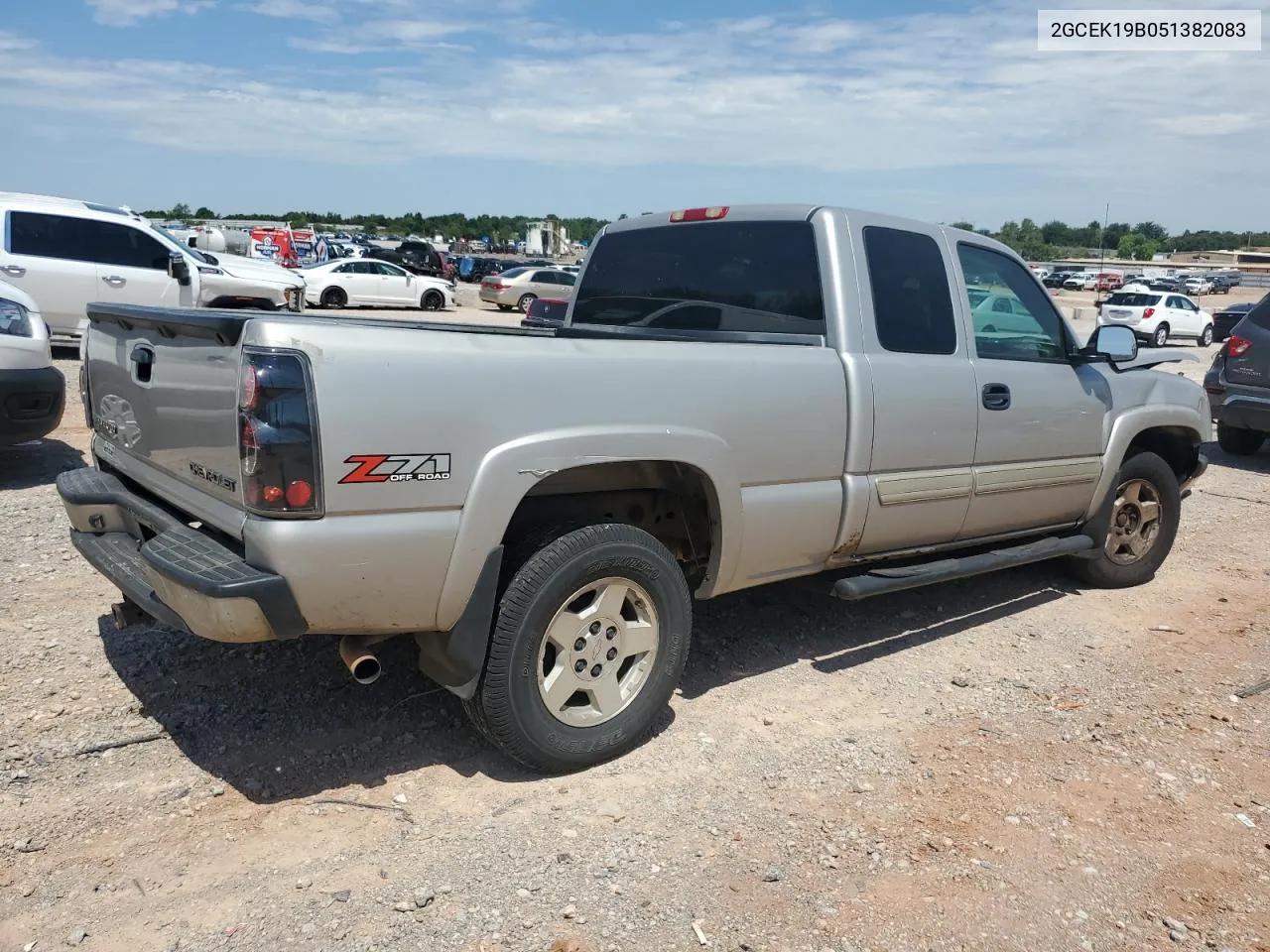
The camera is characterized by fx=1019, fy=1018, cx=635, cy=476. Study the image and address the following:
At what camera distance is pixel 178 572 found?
9.35 feet

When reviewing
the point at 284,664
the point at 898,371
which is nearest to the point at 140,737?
the point at 284,664

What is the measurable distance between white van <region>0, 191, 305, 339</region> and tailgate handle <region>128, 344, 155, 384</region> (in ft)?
27.2

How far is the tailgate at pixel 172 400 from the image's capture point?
292cm

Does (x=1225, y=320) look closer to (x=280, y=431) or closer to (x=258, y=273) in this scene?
(x=258, y=273)

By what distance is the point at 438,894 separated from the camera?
2.82 m

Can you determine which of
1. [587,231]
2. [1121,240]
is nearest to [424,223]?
[587,231]

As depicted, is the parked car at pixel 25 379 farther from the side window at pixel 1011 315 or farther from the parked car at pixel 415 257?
the parked car at pixel 415 257

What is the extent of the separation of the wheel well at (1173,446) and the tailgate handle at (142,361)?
5.02m

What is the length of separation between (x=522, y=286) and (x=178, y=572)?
28.9m

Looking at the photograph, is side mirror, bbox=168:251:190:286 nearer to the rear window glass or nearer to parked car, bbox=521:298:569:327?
parked car, bbox=521:298:569:327

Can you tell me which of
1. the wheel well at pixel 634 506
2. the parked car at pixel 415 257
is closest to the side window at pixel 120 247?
the wheel well at pixel 634 506

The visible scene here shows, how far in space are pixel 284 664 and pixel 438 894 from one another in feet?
5.53

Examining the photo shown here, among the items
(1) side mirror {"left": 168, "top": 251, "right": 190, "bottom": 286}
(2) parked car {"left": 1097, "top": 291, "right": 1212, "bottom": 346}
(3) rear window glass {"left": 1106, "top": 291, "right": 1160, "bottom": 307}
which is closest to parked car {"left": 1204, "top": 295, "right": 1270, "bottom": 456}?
(1) side mirror {"left": 168, "top": 251, "right": 190, "bottom": 286}

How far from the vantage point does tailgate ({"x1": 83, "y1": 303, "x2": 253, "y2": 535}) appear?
2918 millimetres
